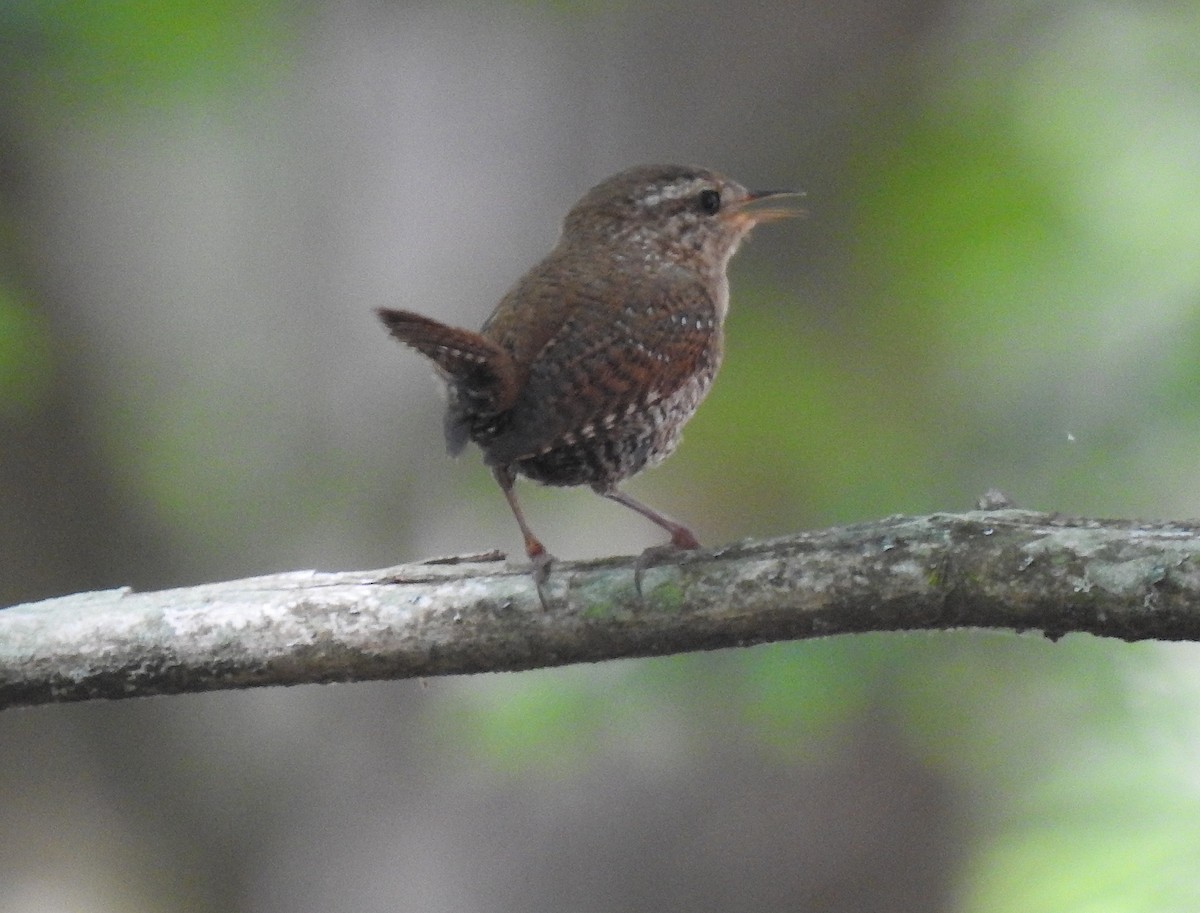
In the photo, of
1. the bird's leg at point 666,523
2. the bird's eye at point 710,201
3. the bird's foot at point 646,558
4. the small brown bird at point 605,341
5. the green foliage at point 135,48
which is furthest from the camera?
the green foliage at point 135,48

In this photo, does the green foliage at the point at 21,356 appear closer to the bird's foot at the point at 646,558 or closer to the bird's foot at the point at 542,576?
the bird's foot at the point at 542,576

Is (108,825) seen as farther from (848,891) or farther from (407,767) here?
(848,891)

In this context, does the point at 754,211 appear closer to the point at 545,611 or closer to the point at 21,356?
the point at 545,611

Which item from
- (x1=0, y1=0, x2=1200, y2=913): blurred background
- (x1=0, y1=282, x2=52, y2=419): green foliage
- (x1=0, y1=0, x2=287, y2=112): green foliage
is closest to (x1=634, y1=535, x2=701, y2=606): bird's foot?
(x1=0, y1=0, x2=1200, y2=913): blurred background

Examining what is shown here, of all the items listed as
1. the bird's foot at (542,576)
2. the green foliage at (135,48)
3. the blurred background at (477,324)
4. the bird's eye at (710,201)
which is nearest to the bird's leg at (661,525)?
the bird's foot at (542,576)

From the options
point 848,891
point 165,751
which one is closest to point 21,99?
point 165,751

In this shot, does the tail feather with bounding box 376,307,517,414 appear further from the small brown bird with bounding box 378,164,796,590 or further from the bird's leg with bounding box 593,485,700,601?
the bird's leg with bounding box 593,485,700,601

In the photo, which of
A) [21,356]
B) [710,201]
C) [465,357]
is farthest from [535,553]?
[21,356]

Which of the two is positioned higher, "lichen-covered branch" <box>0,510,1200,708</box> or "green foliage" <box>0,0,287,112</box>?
"green foliage" <box>0,0,287,112</box>
